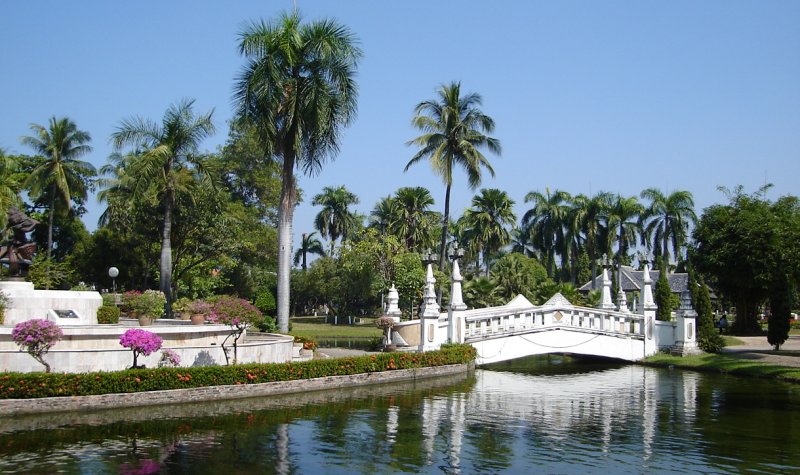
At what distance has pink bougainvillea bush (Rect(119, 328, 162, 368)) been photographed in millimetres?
20500

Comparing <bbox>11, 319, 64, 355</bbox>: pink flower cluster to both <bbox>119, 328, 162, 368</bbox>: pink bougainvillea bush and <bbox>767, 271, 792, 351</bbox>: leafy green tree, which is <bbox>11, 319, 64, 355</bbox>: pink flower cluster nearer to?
<bbox>119, 328, 162, 368</bbox>: pink bougainvillea bush

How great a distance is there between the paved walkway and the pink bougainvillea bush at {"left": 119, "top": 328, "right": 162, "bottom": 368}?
2508cm

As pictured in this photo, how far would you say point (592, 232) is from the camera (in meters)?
68.7

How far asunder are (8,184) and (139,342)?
1534 inches

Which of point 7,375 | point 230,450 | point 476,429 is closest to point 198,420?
point 230,450

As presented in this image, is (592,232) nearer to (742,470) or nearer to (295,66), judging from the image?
(295,66)

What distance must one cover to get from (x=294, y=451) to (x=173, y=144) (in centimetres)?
2839

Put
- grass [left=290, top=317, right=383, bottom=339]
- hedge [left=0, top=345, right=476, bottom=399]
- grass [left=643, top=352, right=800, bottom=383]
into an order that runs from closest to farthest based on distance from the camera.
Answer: hedge [left=0, top=345, right=476, bottom=399]
grass [left=643, top=352, right=800, bottom=383]
grass [left=290, top=317, right=383, bottom=339]

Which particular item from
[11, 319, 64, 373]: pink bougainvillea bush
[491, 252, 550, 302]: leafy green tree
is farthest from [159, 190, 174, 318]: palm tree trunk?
[491, 252, 550, 302]: leafy green tree

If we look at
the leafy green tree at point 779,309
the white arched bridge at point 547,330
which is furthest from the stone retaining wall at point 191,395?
the leafy green tree at point 779,309

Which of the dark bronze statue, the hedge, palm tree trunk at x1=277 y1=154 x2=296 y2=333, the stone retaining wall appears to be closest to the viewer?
the stone retaining wall

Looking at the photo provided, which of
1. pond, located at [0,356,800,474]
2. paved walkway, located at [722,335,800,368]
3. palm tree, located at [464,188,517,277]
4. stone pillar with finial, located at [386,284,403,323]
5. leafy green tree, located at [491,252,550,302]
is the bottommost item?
pond, located at [0,356,800,474]

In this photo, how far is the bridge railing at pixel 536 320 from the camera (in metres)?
32.5

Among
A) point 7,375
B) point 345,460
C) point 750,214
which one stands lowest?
point 345,460
